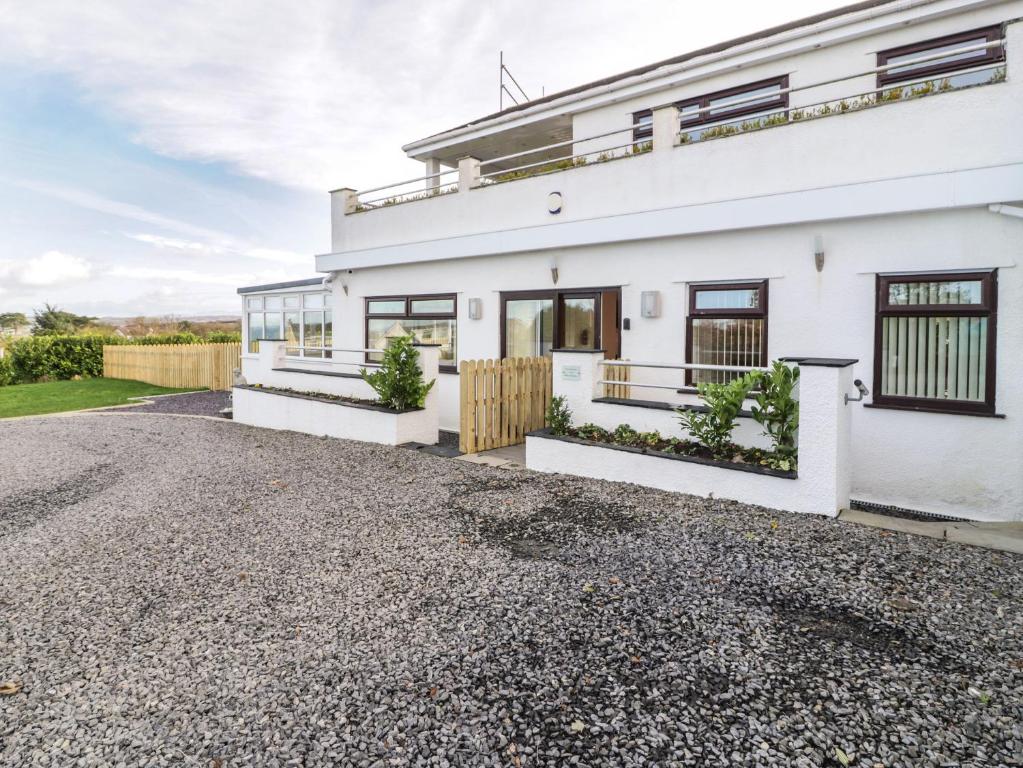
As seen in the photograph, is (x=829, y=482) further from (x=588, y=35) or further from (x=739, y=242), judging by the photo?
(x=588, y=35)

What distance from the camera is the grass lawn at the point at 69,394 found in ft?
51.8

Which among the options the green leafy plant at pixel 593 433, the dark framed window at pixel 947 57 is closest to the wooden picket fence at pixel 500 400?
the green leafy plant at pixel 593 433

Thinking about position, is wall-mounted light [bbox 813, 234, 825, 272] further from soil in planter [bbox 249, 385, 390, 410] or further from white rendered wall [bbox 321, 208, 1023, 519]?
soil in planter [bbox 249, 385, 390, 410]

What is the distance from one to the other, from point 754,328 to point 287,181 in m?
22.6

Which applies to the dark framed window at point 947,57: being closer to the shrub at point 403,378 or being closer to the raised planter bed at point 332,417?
the shrub at point 403,378

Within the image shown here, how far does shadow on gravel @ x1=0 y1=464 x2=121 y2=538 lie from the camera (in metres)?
6.15

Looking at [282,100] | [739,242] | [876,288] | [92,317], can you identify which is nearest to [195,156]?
[282,100]

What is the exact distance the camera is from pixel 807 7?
11477 millimetres

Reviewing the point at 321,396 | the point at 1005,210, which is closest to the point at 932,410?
the point at 1005,210

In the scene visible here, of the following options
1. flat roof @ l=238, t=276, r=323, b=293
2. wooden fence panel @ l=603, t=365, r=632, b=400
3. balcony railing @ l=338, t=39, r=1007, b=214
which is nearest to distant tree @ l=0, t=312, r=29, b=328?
flat roof @ l=238, t=276, r=323, b=293

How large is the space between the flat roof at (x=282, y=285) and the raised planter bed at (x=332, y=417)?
614cm

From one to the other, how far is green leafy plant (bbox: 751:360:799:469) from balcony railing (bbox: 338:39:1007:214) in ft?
11.8

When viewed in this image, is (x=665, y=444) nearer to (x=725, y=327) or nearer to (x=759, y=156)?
(x=725, y=327)

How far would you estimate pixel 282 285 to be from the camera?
19.4 m
